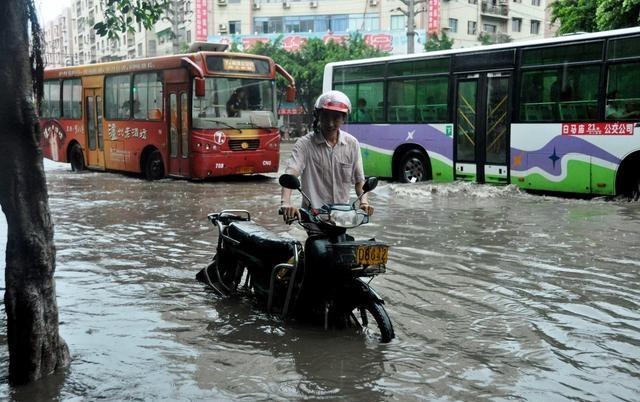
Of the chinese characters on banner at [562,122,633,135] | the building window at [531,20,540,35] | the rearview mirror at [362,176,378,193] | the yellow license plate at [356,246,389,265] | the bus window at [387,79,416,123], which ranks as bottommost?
the yellow license plate at [356,246,389,265]

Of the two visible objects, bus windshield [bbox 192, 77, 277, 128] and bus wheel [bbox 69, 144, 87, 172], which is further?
bus wheel [bbox 69, 144, 87, 172]

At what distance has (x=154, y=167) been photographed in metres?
16.8

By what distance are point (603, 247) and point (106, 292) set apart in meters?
5.42

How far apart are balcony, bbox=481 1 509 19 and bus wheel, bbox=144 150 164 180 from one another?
41.6m

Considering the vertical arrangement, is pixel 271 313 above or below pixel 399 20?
below

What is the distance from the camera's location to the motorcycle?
4.33m

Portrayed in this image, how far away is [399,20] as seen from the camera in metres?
49.3

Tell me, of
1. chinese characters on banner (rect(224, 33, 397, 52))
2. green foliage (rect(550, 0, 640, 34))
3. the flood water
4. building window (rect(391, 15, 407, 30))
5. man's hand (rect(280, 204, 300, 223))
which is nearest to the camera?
the flood water

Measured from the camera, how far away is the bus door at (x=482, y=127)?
12.9m

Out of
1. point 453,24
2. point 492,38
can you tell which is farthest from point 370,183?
point 492,38

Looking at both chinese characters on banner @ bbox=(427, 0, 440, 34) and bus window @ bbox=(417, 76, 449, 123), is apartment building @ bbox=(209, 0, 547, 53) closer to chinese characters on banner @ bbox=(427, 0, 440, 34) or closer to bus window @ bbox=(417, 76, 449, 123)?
chinese characters on banner @ bbox=(427, 0, 440, 34)

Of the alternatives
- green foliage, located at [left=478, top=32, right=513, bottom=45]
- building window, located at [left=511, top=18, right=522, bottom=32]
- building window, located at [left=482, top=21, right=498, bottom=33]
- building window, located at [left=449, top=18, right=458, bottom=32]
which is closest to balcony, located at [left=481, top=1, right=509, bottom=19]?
building window, located at [left=482, top=21, right=498, bottom=33]

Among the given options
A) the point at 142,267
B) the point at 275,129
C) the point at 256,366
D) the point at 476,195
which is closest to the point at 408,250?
the point at 142,267

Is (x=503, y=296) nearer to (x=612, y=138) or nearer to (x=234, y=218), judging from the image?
(x=234, y=218)
